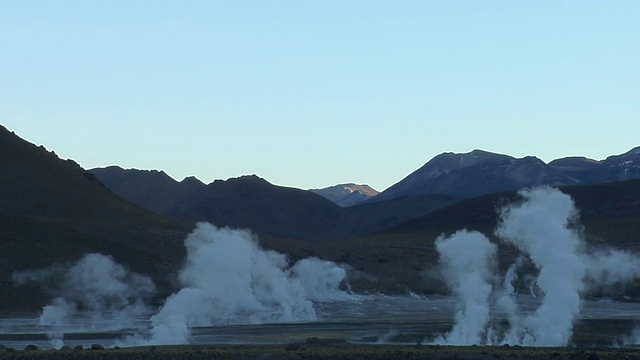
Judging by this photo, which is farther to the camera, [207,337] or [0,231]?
[0,231]

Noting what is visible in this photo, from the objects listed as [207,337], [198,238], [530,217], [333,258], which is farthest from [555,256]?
[333,258]

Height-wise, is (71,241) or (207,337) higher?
(71,241)

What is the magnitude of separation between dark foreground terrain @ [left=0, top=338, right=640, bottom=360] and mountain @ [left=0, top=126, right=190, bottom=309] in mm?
→ 46004

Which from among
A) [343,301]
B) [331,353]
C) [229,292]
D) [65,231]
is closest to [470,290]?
[331,353]

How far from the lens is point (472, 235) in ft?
343

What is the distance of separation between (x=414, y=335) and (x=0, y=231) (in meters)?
72.3

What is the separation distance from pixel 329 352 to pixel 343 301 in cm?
6297

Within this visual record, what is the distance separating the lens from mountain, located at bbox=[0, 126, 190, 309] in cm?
13625

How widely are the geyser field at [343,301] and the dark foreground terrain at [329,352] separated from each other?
623cm

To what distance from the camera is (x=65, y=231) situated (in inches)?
5930

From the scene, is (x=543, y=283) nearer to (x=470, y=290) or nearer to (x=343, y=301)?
(x=470, y=290)

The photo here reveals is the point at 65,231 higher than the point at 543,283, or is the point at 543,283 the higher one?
the point at 65,231

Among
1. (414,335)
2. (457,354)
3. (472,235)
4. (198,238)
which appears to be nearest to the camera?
(457,354)

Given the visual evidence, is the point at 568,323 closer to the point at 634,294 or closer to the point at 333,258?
the point at 634,294
